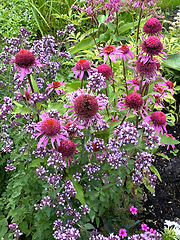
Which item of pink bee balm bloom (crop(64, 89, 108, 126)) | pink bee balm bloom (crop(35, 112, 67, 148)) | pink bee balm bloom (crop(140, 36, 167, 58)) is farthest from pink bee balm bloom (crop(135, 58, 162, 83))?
pink bee balm bloom (crop(35, 112, 67, 148))

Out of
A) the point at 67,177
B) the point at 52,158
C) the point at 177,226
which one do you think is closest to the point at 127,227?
the point at 177,226

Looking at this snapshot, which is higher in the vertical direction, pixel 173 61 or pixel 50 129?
pixel 50 129

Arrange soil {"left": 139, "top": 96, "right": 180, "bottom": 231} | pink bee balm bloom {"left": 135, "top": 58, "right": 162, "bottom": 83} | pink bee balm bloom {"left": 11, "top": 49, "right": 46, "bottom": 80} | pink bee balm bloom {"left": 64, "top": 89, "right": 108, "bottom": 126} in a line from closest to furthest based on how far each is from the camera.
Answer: pink bee balm bloom {"left": 64, "top": 89, "right": 108, "bottom": 126} < pink bee balm bloom {"left": 11, "top": 49, "right": 46, "bottom": 80} < pink bee balm bloom {"left": 135, "top": 58, "right": 162, "bottom": 83} < soil {"left": 139, "top": 96, "right": 180, "bottom": 231}

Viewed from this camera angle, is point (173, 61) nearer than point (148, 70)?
No

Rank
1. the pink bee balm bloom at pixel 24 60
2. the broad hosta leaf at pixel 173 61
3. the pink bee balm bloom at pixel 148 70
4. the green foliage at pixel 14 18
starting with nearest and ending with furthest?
the pink bee balm bloom at pixel 24 60 → the pink bee balm bloom at pixel 148 70 → the broad hosta leaf at pixel 173 61 → the green foliage at pixel 14 18

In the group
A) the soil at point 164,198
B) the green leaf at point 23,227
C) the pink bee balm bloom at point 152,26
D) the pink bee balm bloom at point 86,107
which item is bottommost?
the soil at point 164,198

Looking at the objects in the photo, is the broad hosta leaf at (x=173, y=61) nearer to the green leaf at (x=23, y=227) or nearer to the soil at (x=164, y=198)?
the soil at (x=164, y=198)

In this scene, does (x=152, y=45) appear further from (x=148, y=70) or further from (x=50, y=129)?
(x=50, y=129)

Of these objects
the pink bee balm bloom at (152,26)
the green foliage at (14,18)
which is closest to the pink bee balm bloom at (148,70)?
the pink bee balm bloom at (152,26)

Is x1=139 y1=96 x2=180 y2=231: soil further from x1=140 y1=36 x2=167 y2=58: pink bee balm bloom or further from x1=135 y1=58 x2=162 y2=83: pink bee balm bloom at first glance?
x1=140 y1=36 x2=167 y2=58: pink bee balm bloom

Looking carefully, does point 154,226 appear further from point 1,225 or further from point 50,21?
point 50,21

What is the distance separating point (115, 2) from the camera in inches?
77.2

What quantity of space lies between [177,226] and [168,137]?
0.80 m

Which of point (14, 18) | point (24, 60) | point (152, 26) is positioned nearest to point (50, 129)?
point (24, 60)
